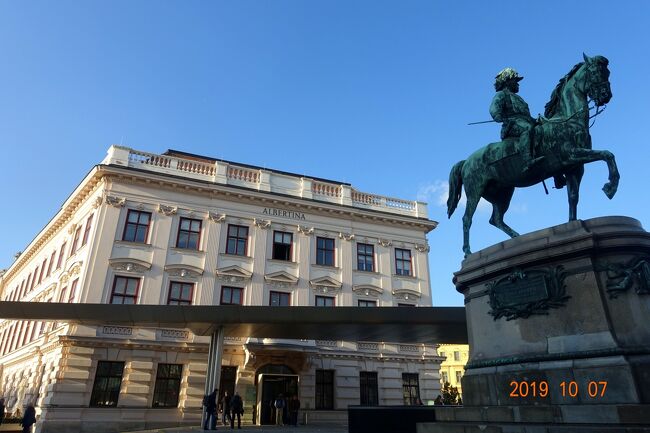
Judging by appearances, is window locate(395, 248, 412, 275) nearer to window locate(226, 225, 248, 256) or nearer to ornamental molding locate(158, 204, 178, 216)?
window locate(226, 225, 248, 256)

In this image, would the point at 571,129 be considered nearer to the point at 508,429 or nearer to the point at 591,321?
the point at 591,321

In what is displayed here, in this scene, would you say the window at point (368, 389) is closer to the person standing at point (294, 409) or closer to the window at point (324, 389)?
the window at point (324, 389)

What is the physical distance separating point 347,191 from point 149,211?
1282cm

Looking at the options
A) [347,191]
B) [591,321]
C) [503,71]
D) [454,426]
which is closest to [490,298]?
[591,321]

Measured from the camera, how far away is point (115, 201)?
25.3m

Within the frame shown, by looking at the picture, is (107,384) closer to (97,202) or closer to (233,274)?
(233,274)

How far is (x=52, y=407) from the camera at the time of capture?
20922 mm

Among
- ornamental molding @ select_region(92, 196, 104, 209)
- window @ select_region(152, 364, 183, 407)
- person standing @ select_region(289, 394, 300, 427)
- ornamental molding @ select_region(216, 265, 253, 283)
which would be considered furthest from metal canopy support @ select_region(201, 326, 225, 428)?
ornamental molding @ select_region(92, 196, 104, 209)

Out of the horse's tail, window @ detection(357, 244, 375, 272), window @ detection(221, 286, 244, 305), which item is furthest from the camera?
window @ detection(357, 244, 375, 272)

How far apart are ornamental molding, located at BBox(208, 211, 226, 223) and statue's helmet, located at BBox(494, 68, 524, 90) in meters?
20.7

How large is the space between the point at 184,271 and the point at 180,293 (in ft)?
3.98

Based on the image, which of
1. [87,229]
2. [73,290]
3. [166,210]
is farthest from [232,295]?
[87,229]

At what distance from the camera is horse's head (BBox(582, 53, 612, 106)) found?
25.0 feet

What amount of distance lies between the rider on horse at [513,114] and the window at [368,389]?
22.4m
